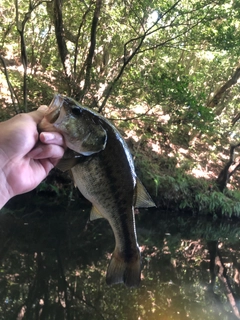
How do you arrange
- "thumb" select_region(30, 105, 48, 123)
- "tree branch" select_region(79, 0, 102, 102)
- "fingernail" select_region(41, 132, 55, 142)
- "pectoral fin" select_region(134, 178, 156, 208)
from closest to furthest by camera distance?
"fingernail" select_region(41, 132, 55, 142) < "thumb" select_region(30, 105, 48, 123) < "pectoral fin" select_region(134, 178, 156, 208) < "tree branch" select_region(79, 0, 102, 102)

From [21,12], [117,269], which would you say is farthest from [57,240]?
[21,12]

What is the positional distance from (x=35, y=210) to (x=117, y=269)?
7.61 meters

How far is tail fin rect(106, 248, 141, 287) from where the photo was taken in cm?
212

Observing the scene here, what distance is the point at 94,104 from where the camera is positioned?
31.3 ft

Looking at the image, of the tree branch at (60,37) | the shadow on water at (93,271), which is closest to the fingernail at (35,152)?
the shadow on water at (93,271)

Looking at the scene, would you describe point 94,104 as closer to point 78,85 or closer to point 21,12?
point 78,85

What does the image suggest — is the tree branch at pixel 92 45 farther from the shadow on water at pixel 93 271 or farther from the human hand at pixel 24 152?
the human hand at pixel 24 152

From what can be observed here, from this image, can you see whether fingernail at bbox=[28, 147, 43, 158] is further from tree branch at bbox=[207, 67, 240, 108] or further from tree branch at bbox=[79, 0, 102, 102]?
tree branch at bbox=[207, 67, 240, 108]

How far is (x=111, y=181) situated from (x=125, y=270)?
0.60 metres

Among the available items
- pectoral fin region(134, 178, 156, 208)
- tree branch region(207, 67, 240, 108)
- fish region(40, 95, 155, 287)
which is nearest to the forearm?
fish region(40, 95, 155, 287)

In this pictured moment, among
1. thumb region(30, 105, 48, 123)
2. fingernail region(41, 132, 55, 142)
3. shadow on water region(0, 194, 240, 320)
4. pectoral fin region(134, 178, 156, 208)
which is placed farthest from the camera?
shadow on water region(0, 194, 240, 320)

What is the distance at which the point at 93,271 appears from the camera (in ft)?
21.6

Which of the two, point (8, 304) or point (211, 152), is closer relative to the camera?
point (8, 304)

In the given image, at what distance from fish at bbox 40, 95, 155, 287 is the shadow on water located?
3.51 metres
